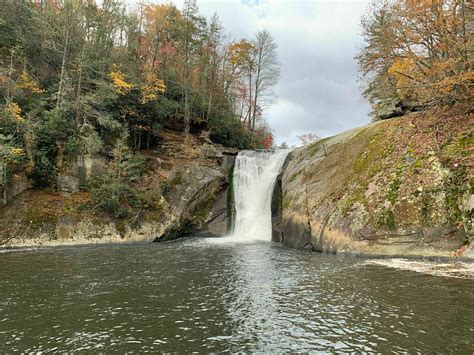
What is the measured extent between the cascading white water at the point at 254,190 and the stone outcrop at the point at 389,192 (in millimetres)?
2596

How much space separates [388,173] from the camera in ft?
45.0

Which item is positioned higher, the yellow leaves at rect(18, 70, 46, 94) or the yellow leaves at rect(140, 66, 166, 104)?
the yellow leaves at rect(140, 66, 166, 104)

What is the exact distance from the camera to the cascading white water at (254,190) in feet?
66.5

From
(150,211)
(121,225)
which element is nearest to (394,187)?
(150,211)

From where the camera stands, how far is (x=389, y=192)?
13000mm

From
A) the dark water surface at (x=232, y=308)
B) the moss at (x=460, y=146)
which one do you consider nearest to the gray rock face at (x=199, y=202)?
the dark water surface at (x=232, y=308)

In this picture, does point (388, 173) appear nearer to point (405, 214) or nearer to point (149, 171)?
point (405, 214)

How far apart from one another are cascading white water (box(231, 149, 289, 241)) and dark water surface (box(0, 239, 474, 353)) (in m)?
8.98

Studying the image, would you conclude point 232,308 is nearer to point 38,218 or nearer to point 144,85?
point 38,218

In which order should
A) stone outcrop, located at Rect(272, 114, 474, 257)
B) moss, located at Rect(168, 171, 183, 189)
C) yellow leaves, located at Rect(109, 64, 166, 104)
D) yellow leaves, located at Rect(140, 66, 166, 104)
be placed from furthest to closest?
1. yellow leaves, located at Rect(140, 66, 166, 104)
2. yellow leaves, located at Rect(109, 64, 166, 104)
3. moss, located at Rect(168, 171, 183, 189)
4. stone outcrop, located at Rect(272, 114, 474, 257)

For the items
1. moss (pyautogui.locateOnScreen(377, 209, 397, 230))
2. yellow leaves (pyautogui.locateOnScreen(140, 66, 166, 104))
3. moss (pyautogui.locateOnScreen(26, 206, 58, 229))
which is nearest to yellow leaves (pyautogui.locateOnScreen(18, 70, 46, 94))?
yellow leaves (pyautogui.locateOnScreen(140, 66, 166, 104))

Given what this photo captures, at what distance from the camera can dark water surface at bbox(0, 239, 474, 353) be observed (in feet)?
16.8

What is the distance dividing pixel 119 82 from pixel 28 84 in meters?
5.04

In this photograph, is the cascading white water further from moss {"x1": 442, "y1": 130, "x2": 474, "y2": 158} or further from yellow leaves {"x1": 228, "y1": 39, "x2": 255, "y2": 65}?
yellow leaves {"x1": 228, "y1": 39, "x2": 255, "y2": 65}
